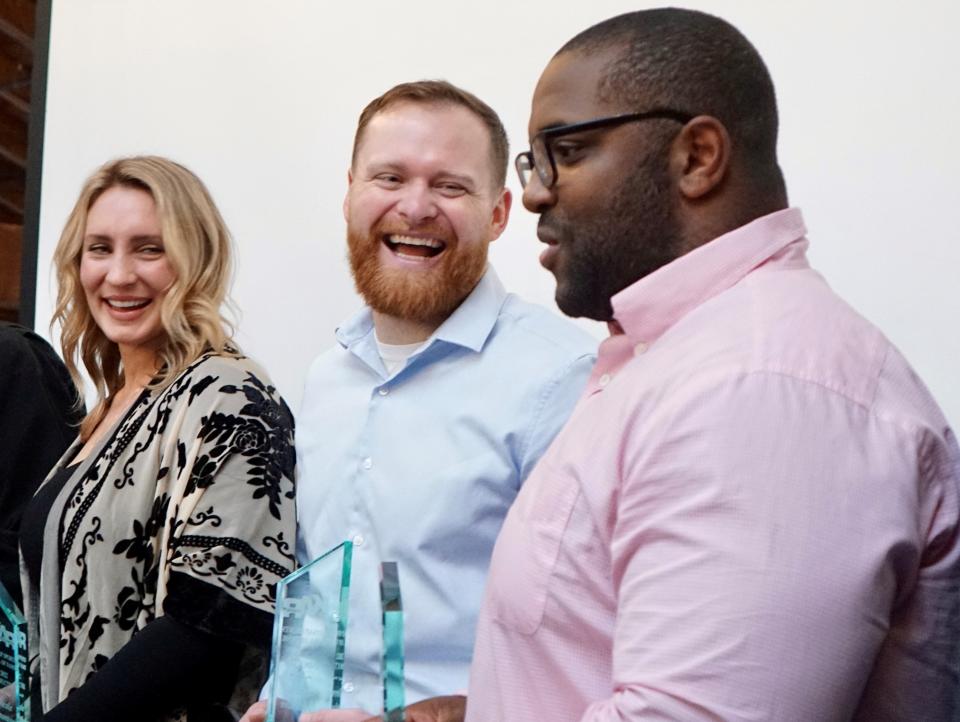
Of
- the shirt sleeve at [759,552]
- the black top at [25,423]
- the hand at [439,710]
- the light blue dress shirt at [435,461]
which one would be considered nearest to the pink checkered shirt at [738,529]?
the shirt sleeve at [759,552]

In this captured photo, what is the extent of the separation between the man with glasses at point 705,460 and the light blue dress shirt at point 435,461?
0.56m

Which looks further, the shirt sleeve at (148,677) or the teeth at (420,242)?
the teeth at (420,242)

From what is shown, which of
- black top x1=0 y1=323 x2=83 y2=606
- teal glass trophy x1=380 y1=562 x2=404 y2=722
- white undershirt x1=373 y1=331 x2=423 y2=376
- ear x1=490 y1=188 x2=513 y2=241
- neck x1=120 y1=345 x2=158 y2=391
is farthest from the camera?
→ black top x1=0 y1=323 x2=83 y2=606

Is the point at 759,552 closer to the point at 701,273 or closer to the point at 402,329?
the point at 701,273

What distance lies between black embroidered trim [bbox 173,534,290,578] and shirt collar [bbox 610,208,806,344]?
846mm

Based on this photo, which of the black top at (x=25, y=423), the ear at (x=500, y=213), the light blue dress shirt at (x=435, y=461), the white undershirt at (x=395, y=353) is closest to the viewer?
the light blue dress shirt at (x=435, y=461)

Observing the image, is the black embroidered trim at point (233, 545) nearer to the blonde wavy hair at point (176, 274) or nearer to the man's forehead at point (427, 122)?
the blonde wavy hair at point (176, 274)

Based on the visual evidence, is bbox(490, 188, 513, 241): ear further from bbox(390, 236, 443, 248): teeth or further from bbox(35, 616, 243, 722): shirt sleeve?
bbox(35, 616, 243, 722): shirt sleeve

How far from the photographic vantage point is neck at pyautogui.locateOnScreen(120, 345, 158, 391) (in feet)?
6.72

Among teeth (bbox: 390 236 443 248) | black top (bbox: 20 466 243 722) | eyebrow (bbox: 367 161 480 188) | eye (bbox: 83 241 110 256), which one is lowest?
black top (bbox: 20 466 243 722)

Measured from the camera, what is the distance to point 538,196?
1089mm

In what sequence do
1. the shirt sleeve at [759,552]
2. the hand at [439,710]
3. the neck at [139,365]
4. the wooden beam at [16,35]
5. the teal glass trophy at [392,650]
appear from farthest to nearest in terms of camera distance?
the wooden beam at [16,35] < the neck at [139,365] < the hand at [439,710] < the teal glass trophy at [392,650] < the shirt sleeve at [759,552]

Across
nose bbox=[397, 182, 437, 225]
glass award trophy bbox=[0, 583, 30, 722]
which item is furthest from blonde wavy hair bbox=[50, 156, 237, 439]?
glass award trophy bbox=[0, 583, 30, 722]

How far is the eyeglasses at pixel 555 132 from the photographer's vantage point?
104 cm
